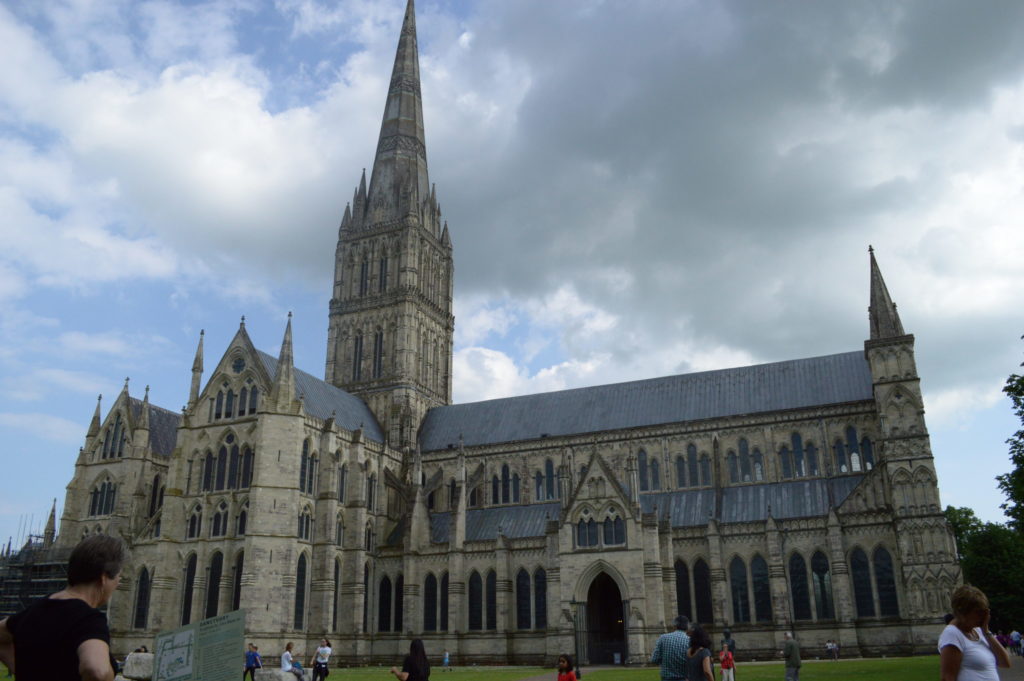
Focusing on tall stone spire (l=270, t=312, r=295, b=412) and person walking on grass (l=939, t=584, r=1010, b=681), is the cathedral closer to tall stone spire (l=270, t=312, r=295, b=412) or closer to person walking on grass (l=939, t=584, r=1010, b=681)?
A: tall stone spire (l=270, t=312, r=295, b=412)

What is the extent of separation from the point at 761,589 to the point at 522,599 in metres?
13.7

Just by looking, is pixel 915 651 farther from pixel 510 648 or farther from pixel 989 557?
pixel 989 557

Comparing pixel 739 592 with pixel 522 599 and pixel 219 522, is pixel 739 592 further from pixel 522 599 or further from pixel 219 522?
pixel 219 522

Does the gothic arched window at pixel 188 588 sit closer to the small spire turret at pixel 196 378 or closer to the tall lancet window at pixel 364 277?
the small spire turret at pixel 196 378

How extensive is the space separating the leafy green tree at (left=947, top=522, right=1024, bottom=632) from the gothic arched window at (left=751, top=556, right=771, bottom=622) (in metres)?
22.5

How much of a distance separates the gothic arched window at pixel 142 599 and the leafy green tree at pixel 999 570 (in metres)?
54.9

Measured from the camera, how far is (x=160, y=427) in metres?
58.4

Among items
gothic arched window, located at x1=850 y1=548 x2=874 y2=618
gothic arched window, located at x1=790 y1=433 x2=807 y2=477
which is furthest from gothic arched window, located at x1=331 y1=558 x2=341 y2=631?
gothic arched window, located at x1=850 y1=548 x2=874 y2=618

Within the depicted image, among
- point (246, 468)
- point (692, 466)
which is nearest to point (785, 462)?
point (692, 466)

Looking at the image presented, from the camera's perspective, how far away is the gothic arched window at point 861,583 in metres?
42.8

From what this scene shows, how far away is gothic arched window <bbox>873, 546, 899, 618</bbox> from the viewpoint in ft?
139

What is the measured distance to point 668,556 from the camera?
43.9m

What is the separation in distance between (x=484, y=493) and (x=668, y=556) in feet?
55.4

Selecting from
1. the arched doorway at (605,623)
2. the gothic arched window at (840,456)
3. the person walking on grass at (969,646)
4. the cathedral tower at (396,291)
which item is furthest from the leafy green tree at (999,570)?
the person walking on grass at (969,646)
